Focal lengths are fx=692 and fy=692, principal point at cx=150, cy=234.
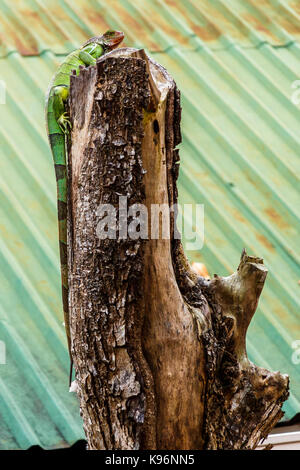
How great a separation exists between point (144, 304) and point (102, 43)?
5.88ft

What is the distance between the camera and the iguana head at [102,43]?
3.43 meters

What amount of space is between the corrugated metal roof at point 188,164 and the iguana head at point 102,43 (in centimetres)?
80

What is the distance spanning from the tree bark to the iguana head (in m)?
1.08

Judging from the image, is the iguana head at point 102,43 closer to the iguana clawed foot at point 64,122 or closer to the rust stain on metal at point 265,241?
the iguana clawed foot at point 64,122

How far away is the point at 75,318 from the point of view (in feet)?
7.43

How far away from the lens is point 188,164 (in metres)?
4.27

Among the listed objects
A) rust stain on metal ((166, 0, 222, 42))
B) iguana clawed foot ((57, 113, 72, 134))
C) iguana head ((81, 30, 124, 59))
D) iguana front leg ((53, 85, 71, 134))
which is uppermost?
rust stain on metal ((166, 0, 222, 42))

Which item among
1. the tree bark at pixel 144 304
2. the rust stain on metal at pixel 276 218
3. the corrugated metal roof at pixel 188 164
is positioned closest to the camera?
the tree bark at pixel 144 304

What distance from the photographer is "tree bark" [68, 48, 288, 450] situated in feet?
7.15

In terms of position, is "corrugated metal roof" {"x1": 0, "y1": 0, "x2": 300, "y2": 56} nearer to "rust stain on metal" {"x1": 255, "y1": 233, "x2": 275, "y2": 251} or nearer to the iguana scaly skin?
the iguana scaly skin

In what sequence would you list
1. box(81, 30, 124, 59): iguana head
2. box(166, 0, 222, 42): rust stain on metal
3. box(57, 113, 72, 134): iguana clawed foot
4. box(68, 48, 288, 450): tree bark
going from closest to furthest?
box(68, 48, 288, 450): tree bark < box(57, 113, 72, 134): iguana clawed foot < box(81, 30, 124, 59): iguana head < box(166, 0, 222, 42): rust stain on metal

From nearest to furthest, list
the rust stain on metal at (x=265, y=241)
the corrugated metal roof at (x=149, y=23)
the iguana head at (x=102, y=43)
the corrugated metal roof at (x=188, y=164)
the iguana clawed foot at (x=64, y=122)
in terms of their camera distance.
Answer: the iguana clawed foot at (x=64, y=122), the corrugated metal roof at (x=188, y=164), the iguana head at (x=102, y=43), the rust stain on metal at (x=265, y=241), the corrugated metal roof at (x=149, y=23)

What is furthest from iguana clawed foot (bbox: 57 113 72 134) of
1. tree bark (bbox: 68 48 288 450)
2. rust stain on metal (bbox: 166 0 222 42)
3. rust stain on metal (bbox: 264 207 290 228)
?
rust stain on metal (bbox: 166 0 222 42)

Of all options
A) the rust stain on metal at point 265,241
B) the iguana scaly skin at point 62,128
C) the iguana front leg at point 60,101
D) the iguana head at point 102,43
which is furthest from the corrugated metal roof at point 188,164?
the iguana front leg at point 60,101
